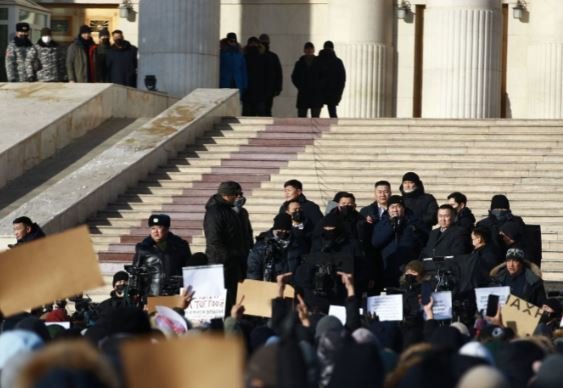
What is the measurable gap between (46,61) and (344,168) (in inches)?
226

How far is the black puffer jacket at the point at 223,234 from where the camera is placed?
55.8ft

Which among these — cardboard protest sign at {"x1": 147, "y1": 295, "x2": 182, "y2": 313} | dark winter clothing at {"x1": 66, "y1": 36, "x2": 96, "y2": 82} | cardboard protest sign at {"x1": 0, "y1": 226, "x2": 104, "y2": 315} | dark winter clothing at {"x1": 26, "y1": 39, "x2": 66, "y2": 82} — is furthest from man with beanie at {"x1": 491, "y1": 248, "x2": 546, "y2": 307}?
dark winter clothing at {"x1": 66, "y1": 36, "x2": 96, "y2": 82}

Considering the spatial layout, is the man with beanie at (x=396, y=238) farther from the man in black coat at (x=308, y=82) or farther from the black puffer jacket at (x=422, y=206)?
the man in black coat at (x=308, y=82)

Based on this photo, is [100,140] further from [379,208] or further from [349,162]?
[379,208]

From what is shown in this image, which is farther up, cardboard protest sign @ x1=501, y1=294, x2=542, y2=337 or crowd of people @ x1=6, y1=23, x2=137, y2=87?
crowd of people @ x1=6, y1=23, x2=137, y2=87

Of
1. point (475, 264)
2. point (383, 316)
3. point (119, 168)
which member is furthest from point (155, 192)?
point (383, 316)

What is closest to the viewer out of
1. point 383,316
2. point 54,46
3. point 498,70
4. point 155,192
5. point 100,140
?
point 383,316

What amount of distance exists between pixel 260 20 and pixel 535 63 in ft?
16.5

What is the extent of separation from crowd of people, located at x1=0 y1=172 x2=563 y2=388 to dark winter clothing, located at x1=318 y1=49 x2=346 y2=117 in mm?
10185

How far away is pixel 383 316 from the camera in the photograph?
1438 cm

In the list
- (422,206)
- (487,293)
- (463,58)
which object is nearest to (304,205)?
(422,206)

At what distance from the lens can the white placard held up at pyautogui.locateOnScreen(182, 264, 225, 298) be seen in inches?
579

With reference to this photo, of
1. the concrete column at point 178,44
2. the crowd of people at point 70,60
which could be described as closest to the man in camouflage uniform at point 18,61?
the crowd of people at point 70,60

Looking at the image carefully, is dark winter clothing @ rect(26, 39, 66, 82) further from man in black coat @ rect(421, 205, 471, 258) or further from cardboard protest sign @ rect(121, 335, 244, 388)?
cardboard protest sign @ rect(121, 335, 244, 388)
